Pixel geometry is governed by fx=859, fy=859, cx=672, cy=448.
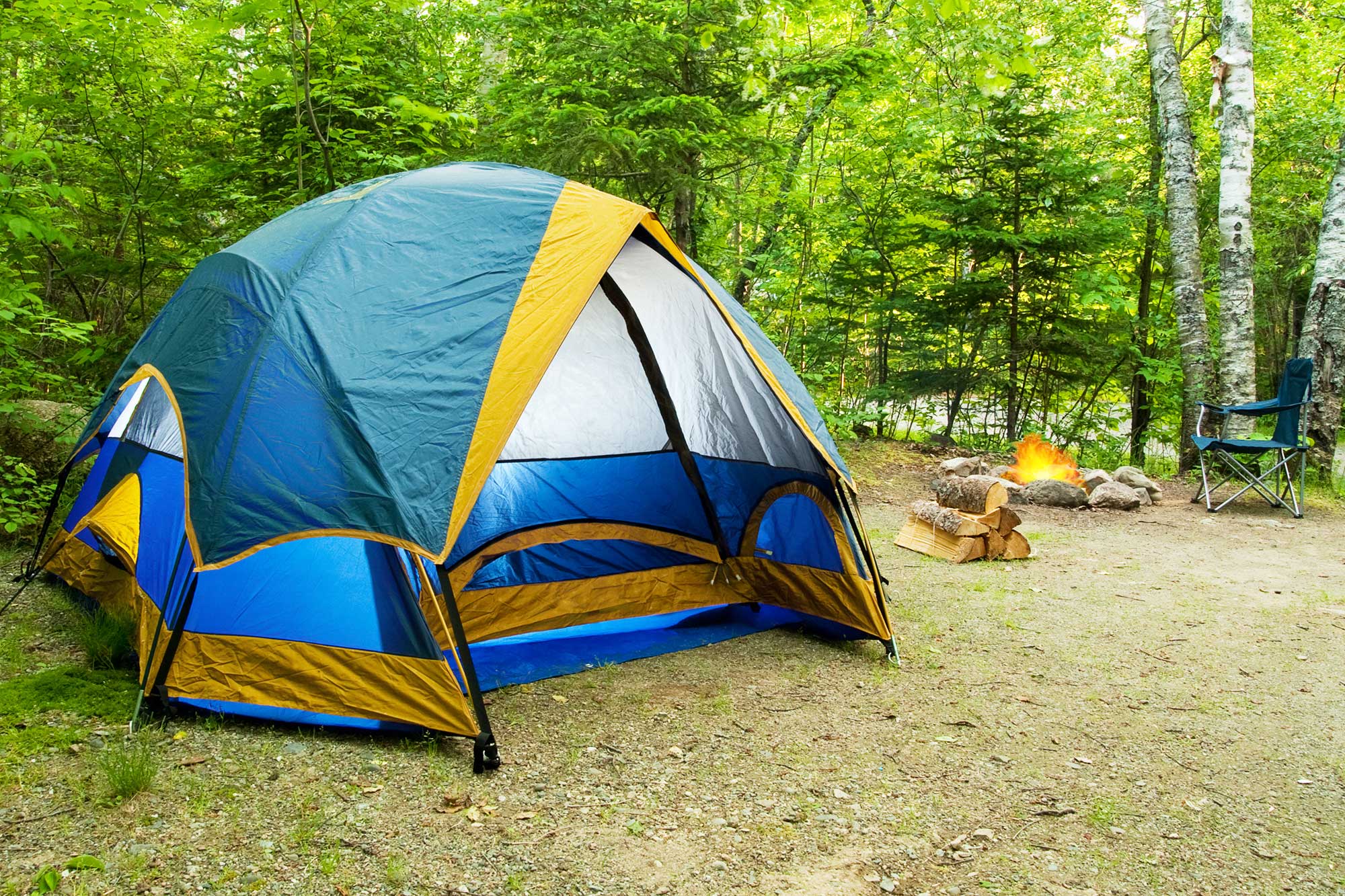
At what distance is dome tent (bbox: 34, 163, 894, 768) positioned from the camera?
8.51 ft

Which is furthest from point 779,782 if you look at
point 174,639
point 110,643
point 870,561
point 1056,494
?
point 1056,494

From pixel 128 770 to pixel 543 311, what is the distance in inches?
69.2

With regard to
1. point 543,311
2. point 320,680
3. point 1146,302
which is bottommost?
point 320,680

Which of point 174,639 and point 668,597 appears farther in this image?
point 668,597

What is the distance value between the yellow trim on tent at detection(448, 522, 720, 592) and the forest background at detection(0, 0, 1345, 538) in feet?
7.24

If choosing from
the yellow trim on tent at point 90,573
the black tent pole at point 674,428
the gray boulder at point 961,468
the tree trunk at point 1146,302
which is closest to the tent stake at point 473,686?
the yellow trim on tent at point 90,573

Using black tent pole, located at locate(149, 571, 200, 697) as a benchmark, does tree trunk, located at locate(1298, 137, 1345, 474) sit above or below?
above

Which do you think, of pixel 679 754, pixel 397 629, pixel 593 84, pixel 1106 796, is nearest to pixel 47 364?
pixel 593 84

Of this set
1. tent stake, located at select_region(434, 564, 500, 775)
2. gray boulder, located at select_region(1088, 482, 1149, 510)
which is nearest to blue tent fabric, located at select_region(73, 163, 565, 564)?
tent stake, located at select_region(434, 564, 500, 775)

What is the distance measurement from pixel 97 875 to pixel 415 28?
6578 mm

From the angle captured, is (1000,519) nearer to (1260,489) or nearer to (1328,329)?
(1260,489)

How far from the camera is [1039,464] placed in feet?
25.4

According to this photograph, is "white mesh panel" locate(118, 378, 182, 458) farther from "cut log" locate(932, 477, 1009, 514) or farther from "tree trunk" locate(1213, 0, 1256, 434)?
"tree trunk" locate(1213, 0, 1256, 434)

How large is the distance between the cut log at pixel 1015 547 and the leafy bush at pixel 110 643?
4.57m
